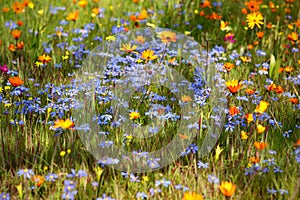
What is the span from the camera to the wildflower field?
2.37 meters

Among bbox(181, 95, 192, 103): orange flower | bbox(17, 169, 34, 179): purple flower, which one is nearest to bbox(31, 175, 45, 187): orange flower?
bbox(17, 169, 34, 179): purple flower

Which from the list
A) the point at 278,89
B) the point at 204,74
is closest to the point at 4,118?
the point at 204,74

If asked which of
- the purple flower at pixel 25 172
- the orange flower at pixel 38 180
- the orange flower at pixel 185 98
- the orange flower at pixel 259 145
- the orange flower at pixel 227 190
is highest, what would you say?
the orange flower at pixel 185 98

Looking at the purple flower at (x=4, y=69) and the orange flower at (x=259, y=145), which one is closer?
the orange flower at (x=259, y=145)

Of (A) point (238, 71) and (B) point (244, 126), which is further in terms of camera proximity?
(A) point (238, 71)

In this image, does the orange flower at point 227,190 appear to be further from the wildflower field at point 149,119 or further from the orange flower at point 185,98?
the orange flower at point 185,98

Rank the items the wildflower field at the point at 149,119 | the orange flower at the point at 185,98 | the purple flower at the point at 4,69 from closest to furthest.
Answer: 1. the wildflower field at the point at 149,119
2. the orange flower at the point at 185,98
3. the purple flower at the point at 4,69

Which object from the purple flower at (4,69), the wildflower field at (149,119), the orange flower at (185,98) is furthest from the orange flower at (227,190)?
the purple flower at (4,69)

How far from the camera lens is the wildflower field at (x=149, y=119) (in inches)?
93.1

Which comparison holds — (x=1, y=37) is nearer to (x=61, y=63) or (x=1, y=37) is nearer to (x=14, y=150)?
(x=61, y=63)

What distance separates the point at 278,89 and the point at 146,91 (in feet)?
2.69

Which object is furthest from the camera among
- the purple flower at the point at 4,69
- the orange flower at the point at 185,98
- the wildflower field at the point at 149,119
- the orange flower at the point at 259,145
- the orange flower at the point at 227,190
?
the purple flower at the point at 4,69

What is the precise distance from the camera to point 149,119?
9.27 ft

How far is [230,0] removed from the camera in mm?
4652
